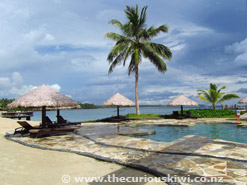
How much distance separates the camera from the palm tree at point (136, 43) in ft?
61.4

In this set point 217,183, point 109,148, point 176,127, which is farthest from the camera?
point 176,127

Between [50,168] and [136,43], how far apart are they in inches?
648

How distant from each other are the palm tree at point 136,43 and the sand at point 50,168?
1407 centimetres

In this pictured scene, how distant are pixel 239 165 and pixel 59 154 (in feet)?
15.6

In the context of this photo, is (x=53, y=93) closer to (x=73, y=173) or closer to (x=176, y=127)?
(x=73, y=173)

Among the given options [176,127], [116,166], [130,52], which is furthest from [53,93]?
[130,52]

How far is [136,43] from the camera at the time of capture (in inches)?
752

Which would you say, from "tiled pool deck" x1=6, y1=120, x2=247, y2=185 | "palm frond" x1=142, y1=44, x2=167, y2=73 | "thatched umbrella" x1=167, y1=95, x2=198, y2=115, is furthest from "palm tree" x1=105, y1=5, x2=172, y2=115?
"tiled pool deck" x1=6, y1=120, x2=247, y2=185

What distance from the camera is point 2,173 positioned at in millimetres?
4074

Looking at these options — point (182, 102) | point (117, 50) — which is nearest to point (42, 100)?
point (117, 50)

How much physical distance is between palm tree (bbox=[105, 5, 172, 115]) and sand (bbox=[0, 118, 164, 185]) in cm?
1407

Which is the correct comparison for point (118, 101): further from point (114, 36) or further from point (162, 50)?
point (162, 50)

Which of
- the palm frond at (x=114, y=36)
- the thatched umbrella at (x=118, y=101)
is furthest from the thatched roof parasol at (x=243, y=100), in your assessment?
the palm frond at (x=114, y=36)

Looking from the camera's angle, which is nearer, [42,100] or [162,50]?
[42,100]
